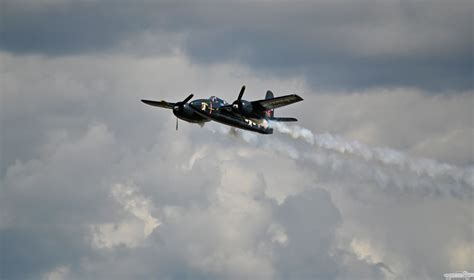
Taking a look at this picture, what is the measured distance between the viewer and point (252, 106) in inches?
6161

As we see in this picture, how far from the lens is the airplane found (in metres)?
156

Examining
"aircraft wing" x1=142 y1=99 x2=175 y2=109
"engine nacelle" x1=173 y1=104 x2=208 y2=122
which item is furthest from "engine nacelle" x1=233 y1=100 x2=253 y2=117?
"aircraft wing" x1=142 y1=99 x2=175 y2=109

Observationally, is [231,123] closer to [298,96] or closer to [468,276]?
[298,96]

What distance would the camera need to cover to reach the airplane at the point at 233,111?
156 metres

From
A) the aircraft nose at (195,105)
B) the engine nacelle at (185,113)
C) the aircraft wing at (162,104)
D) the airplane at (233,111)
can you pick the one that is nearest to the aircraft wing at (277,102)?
the airplane at (233,111)

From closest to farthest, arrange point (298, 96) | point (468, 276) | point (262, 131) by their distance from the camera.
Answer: point (298, 96)
point (262, 131)
point (468, 276)

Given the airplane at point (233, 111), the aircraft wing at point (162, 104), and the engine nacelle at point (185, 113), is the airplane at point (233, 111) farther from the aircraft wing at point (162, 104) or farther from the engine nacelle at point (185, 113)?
the aircraft wing at point (162, 104)

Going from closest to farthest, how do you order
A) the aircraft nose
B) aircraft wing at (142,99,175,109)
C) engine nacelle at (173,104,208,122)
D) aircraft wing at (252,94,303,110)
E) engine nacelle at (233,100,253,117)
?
aircraft wing at (252,94,303,110)
engine nacelle at (233,100,253,117)
the aircraft nose
engine nacelle at (173,104,208,122)
aircraft wing at (142,99,175,109)

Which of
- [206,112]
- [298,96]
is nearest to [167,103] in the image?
[206,112]

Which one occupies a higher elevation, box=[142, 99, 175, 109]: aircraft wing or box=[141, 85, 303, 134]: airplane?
box=[142, 99, 175, 109]: aircraft wing

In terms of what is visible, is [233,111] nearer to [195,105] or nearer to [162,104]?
[195,105]

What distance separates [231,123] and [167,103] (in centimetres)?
1000

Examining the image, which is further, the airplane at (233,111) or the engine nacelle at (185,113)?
the engine nacelle at (185,113)

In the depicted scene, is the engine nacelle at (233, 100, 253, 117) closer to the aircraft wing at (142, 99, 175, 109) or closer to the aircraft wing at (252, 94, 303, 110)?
the aircraft wing at (252, 94, 303, 110)
